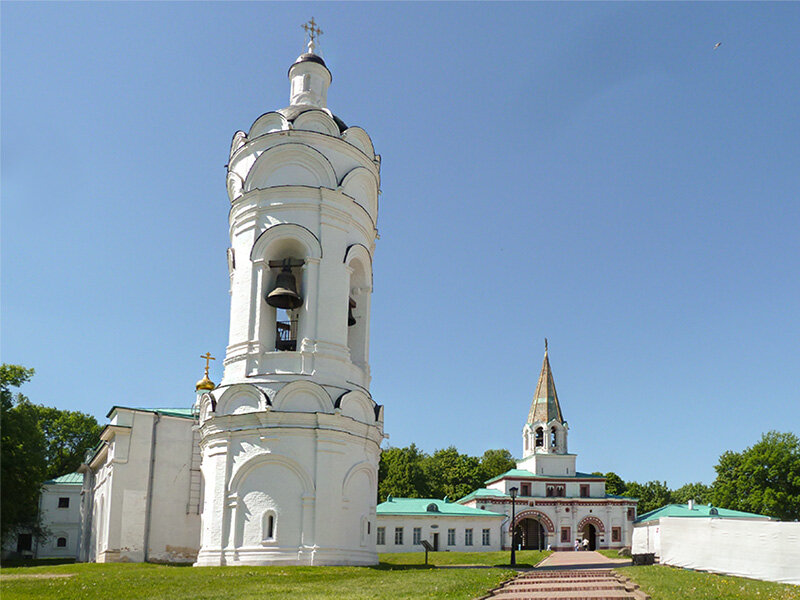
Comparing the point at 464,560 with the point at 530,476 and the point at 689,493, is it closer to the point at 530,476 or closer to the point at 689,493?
the point at 530,476

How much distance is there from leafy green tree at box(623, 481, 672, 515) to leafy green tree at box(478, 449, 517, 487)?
1288 cm

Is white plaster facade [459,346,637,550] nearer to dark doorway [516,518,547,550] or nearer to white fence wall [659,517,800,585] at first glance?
dark doorway [516,518,547,550]

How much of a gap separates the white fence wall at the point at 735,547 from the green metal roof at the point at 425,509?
31.2 meters

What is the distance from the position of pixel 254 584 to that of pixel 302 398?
643 centimetres

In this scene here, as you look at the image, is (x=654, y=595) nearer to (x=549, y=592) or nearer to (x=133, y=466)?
(x=549, y=592)

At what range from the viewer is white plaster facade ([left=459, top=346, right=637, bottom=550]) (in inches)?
2267

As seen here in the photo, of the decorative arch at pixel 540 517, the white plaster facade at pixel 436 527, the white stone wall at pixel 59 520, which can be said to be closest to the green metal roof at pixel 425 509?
the white plaster facade at pixel 436 527

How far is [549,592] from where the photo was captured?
13758 mm

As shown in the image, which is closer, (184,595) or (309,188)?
(184,595)

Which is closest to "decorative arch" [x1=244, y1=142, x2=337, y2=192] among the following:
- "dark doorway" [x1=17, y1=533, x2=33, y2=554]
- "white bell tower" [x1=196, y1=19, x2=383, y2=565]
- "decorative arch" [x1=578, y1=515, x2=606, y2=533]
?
"white bell tower" [x1=196, y1=19, x2=383, y2=565]

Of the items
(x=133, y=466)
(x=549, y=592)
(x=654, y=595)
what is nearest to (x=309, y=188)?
(x=133, y=466)

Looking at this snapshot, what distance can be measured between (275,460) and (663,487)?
6992 centimetres

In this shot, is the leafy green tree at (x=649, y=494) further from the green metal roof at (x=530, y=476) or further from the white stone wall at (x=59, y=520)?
the white stone wall at (x=59, y=520)

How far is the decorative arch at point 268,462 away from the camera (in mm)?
20094
